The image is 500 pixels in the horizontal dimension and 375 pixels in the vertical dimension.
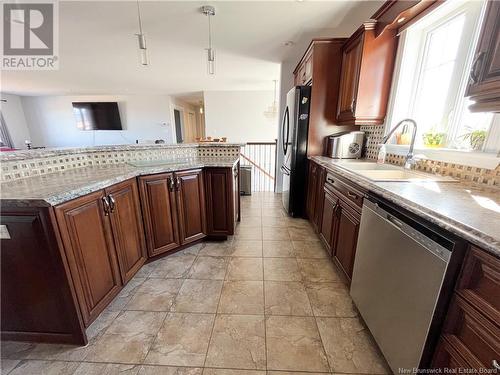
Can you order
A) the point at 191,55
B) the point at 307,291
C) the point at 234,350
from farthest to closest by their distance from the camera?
1. the point at 191,55
2. the point at 307,291
3. the point at 234,350

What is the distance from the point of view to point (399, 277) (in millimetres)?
983

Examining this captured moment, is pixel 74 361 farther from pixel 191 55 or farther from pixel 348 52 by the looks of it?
pixel 191 55

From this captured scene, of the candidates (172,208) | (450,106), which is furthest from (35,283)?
(450,106)

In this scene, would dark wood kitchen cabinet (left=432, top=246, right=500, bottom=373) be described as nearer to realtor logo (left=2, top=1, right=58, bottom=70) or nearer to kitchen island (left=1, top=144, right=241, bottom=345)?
kitchen island (left=1, top=144, right=241, bottom=345)

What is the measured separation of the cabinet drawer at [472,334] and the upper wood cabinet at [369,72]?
Result: 6.10ft

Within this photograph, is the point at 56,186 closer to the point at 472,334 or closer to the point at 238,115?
the point at 472,334

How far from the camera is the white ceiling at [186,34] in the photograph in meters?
2.11

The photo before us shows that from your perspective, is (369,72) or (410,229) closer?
(410,229)

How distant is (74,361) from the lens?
3.76 ft

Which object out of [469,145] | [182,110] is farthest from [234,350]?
[182,110]

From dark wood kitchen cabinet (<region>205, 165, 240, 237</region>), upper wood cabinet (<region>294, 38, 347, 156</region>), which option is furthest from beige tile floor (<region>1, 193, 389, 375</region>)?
upper wood cabinet (<region>294, 38, 347, 156</region>)

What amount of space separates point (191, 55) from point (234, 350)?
4016 mm

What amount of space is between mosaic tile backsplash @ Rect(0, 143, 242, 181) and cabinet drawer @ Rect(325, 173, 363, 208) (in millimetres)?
1204

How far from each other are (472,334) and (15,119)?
11276 millimetres
